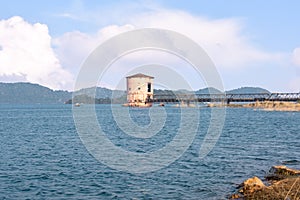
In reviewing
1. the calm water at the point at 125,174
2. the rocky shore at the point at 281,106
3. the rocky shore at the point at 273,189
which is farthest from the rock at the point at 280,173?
the rocky shore at the point at 281,106

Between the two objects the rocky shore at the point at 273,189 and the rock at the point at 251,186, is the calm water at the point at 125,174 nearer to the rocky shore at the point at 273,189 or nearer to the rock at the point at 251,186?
the rock at the point at 251,186

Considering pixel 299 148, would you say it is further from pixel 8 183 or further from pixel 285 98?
pixel 285 98

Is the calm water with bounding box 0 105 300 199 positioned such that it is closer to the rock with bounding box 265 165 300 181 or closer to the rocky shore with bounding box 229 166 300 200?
the rocky shore with bounding box 229 166 300 200

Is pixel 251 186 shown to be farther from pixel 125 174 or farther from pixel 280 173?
pixel 125 174

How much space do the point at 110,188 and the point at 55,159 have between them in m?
13.8

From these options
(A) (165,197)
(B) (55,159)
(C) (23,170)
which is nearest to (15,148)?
(B) (55,159)

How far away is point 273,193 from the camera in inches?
777

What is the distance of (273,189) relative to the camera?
2023cm

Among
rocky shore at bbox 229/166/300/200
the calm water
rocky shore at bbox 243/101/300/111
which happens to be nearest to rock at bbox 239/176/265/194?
rocky shore at bbox 229/166/300/200

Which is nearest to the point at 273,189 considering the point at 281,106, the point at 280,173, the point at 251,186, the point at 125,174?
the point at 251,186

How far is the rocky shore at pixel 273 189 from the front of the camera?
18.9 meters

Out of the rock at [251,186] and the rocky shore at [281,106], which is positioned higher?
the rocky shore at [281,106]

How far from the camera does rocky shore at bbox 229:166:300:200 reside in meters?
18.9

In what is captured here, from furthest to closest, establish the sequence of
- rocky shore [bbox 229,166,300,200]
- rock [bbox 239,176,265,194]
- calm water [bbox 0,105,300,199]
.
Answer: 1. calm water [bbox 0,105,300,199]
2. rock [bbox 239,176,265,194]
3. rocky shore [bbox 229,166,300,200]
